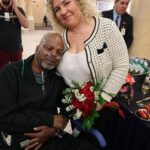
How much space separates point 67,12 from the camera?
5.68ft

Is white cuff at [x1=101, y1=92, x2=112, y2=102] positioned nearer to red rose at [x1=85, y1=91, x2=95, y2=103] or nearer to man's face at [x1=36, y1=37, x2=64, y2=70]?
red rose at [x1=85, y1=91, x2=95, y2=103]

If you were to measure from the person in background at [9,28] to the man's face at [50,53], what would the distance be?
5.54 feet

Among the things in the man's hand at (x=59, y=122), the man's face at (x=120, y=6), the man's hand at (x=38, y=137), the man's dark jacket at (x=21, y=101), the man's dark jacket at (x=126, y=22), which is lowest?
the man's hand at (x=38, y=137)

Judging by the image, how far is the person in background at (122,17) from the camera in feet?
11.4

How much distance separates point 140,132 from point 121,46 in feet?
2.14

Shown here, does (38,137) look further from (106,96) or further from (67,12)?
(67,12)

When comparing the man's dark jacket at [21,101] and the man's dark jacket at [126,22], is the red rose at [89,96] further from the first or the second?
the man's dark jacket at [126,22]

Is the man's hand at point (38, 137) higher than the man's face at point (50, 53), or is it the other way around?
the man's face at point (50, 53)

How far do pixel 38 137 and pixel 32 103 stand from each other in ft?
0.79

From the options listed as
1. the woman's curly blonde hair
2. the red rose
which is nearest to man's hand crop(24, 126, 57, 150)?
the red rose

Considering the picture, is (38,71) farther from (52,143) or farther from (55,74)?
(52,143)

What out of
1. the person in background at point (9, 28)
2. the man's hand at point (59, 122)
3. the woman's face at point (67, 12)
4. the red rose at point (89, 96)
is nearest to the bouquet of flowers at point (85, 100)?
the red rose at point (89, 96)

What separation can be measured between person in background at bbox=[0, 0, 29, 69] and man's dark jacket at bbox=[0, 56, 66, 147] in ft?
5.46

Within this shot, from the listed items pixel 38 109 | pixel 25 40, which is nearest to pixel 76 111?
pixel 38 109
